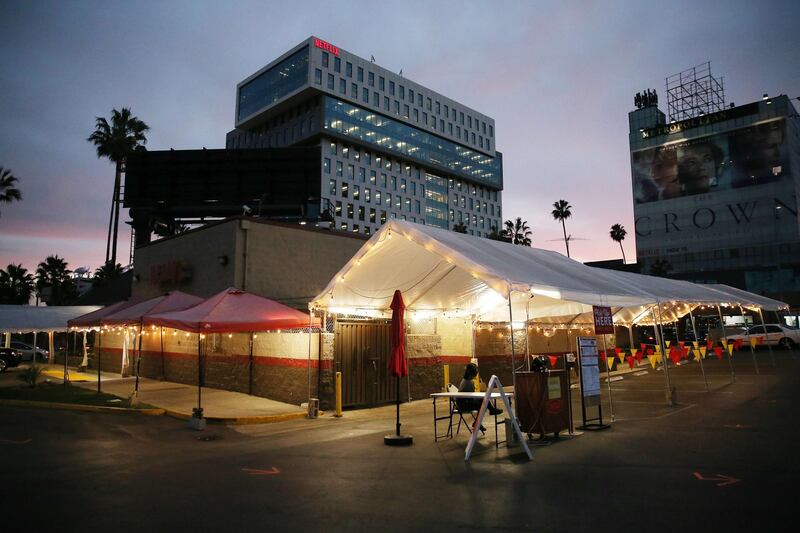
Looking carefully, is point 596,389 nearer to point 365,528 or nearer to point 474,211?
point 365,528

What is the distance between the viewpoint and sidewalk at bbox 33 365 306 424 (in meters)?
13.2

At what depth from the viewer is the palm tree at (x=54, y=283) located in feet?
237

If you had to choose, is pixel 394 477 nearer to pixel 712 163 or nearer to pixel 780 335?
pixel 780 335

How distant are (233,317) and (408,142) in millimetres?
90411

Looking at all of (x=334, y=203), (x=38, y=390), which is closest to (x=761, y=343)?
(x=38, y=390)

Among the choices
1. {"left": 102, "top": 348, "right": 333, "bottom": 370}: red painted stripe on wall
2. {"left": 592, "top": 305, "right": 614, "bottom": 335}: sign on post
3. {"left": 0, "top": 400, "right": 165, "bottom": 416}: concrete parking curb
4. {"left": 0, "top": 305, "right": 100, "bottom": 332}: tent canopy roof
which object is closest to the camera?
{"left": 592, "top": 305, "right": 614, "bottom": 335}: sign on post

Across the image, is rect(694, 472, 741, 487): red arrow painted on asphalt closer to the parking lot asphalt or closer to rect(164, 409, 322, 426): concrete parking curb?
the parking lot asphalt

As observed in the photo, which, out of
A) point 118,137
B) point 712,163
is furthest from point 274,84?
point 712,163

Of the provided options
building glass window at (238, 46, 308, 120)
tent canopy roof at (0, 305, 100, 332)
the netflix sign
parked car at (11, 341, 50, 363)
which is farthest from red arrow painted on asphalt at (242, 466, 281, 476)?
the netflix sign

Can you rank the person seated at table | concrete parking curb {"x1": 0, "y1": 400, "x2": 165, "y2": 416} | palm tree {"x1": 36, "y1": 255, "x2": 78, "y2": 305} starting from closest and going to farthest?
1. the person seated at table
2. concrete parking curb {"x1": 0, "y1": 400, "x2": 165, "y2": 416}
3. palm tree {"x1": 36, "y1": 255, "x2": 78, "y2": 305}

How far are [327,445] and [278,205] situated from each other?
Answer: 34379mm

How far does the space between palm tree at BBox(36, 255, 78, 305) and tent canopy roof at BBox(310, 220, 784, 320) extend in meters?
70.1

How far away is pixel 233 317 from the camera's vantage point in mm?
13633

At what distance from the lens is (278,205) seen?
42188 mm
